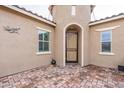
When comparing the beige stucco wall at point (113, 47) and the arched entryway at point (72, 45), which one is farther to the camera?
the arched entryway at point (72, 45)

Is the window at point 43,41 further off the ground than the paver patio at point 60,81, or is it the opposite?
the window at point 43,41

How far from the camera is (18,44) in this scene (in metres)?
5.77

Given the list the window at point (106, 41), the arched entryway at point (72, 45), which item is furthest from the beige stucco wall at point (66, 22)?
the arched entryway at point (72, 45)

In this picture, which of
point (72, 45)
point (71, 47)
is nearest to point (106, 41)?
point (72, 45)

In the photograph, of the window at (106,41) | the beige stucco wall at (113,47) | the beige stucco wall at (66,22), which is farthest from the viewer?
the beige stucco wall at (66,22)

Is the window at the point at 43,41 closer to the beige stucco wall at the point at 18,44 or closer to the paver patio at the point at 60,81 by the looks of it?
the beige stucco wall at the point at 18,44

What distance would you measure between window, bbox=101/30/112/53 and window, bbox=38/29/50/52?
13.8 ft

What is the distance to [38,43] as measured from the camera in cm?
727

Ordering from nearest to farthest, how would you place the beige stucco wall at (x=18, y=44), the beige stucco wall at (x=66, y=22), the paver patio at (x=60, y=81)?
the paver patio at (x=60, y=81), the beige stucco wall at (x=18, y=44), the beige stucco wall at (x=66, y=22)

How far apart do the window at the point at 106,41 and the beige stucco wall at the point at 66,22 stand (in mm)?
1189

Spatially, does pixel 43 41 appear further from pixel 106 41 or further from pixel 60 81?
pixel 106 41

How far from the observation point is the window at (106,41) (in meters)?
7.44

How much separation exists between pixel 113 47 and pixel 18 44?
6.16m

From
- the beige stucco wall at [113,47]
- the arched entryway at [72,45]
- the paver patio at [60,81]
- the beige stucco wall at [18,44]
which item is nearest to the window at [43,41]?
the beige stucco wall at [18,44]
